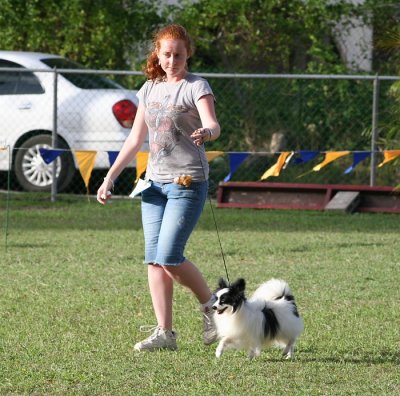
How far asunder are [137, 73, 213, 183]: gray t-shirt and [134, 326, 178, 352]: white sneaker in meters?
0.87

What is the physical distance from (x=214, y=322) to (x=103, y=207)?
29.2ft

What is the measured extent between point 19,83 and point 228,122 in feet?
10.7

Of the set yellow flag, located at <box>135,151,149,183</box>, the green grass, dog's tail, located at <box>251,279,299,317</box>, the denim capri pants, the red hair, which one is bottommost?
the green grass

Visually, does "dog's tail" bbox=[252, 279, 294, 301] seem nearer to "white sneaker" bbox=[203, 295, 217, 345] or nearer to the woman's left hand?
"white sneaker" bbox=[203, 295, 217, 345]

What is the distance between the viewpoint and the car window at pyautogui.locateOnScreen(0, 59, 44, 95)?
51.6ft

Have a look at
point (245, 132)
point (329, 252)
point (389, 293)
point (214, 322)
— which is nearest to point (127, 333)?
point (214, 322)

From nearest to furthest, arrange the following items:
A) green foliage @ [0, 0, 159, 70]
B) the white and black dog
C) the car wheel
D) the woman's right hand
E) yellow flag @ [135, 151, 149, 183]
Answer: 1. the white and black dog
2. the woman's right hand
3. yellow flag @ [135, 151, 149, 183]
4. the car wheel
5. green foliage @ [0, 0, 159, 70]

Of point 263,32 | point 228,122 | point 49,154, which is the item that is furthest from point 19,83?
point 263,32

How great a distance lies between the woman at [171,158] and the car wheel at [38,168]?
875 centimetres

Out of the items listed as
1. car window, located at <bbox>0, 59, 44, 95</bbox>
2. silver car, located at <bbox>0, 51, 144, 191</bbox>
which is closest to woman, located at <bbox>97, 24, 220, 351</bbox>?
silver car, located at <bbox>0, 51, 144, 191</bbox>

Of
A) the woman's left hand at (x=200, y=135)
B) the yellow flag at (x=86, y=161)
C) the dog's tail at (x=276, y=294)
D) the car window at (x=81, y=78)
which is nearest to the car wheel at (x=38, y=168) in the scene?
the car window at (x=81, y=78)

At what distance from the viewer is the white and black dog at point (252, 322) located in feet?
21.1

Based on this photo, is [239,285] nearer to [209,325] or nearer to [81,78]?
[209,325]

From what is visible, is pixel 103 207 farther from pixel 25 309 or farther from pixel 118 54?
pixel 25 309
